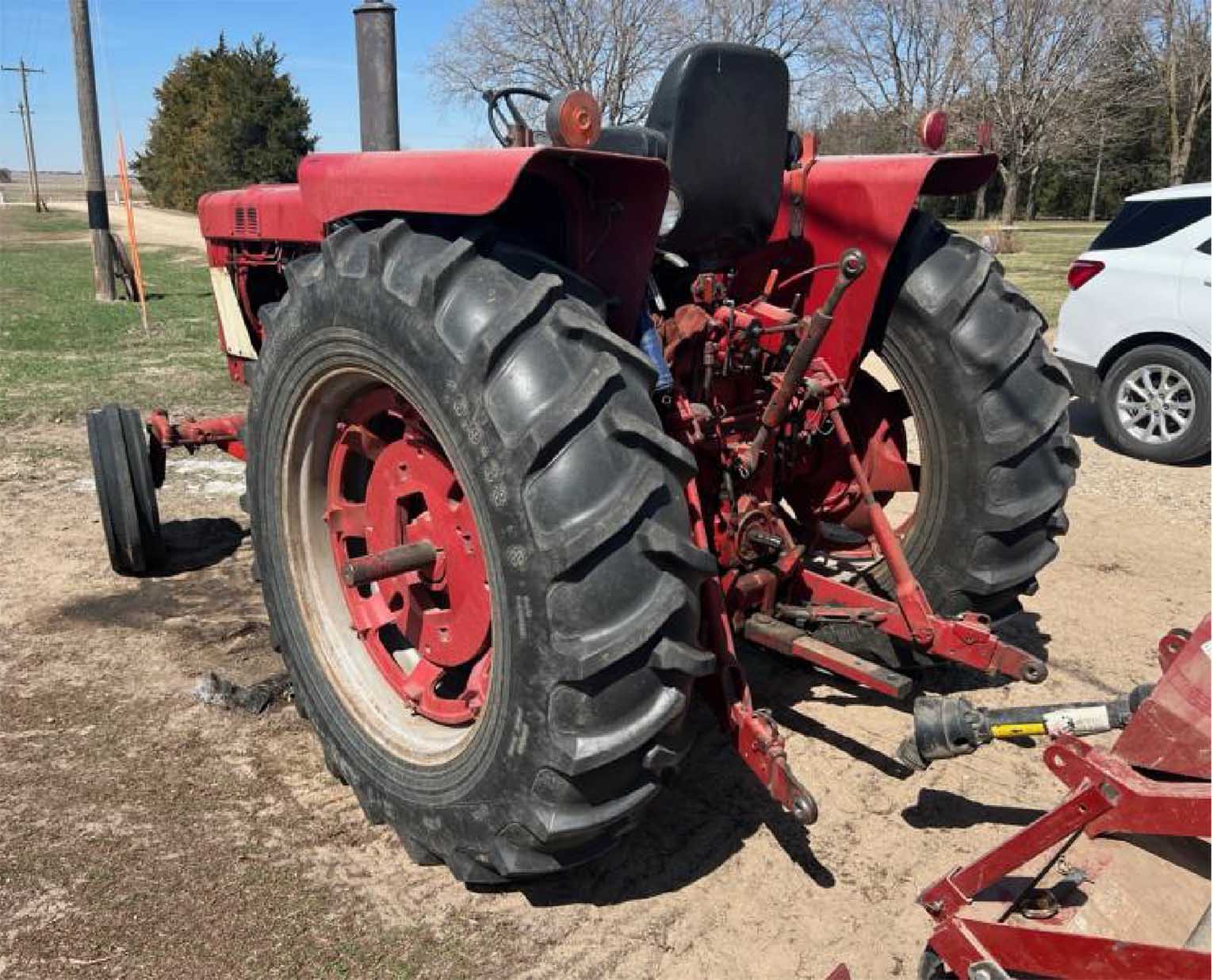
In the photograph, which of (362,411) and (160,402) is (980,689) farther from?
(160,402)

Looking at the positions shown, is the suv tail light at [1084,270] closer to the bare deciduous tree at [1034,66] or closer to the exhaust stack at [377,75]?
the exhaust stack at [377,75]

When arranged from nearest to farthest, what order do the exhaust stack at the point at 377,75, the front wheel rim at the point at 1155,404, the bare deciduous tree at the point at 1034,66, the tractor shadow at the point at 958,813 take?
the tractor shadow at the point at 958,813 → the exhaust stack at the point at 377,75 → the front wheel rim at the point at 1155,404 → the bare deciduous tree at the point at 1034,66

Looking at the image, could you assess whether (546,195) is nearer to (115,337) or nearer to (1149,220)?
(1149,220)

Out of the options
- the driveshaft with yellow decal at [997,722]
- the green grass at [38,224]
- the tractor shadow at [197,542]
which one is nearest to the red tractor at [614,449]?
the driveshaft with yellow decal at [997,722]

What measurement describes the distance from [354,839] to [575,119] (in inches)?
71.9

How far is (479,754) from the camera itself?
2209 mm

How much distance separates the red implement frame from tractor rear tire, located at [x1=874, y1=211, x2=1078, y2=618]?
1.03m

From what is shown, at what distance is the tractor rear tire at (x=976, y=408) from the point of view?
2943 millimetres

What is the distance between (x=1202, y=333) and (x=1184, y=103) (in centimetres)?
2925

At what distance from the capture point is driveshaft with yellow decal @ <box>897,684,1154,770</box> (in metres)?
2.06

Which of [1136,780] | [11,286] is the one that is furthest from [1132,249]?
[11,286]

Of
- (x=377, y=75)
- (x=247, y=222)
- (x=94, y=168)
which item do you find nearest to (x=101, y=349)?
(x=94, y=168)

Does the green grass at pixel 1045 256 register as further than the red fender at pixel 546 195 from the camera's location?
Yes

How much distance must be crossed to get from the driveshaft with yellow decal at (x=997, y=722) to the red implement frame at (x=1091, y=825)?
0.08 m
